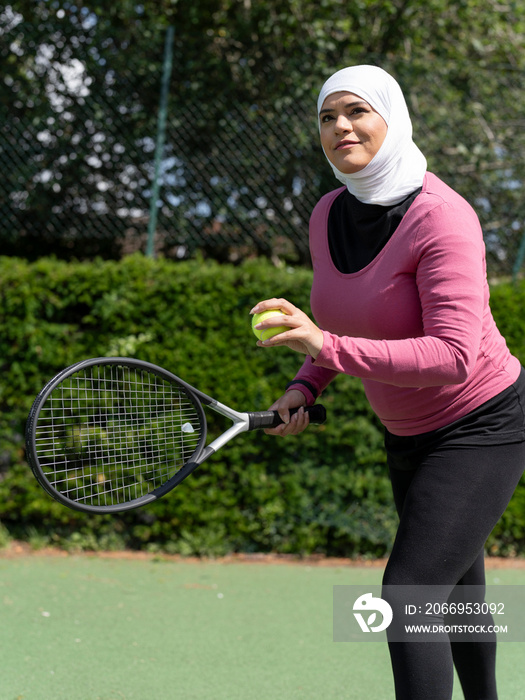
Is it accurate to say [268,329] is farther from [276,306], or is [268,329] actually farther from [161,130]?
[161,130]

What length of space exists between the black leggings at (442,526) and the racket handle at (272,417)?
0.38 m

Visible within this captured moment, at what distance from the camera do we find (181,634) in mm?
3520

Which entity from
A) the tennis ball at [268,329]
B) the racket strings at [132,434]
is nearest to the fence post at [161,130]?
the racket strings at [132,434]

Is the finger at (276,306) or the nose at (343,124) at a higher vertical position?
the nose at (343,124)

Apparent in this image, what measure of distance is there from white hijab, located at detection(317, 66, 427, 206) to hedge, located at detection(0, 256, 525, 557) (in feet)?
9.24

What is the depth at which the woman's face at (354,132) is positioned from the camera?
1982 millimetres

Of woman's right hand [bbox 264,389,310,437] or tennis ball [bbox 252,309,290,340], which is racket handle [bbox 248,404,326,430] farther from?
tennis ball [bbox 252,309,290,340]

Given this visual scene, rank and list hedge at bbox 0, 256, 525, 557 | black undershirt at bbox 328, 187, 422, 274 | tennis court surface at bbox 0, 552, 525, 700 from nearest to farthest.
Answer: black undershirt at bbox 328, 187, 422, 274, tennis court surface at bbox 0, 552, 525, 700, hedge at bbox 0, 256, 525, 557

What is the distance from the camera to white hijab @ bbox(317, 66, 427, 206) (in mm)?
1976

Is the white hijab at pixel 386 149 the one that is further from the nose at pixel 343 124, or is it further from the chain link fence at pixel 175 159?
the chain link fence at pixel 175 159

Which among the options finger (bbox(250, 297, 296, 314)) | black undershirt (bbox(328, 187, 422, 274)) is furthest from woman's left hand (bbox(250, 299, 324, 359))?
black undershirt (bbox(328, 187, 422, 274))

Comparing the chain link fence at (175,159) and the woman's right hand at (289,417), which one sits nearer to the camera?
the woman's right hand at (289,417)

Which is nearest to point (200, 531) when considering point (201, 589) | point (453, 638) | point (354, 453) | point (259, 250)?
point (201, 589)

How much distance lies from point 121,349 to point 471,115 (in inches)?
135
